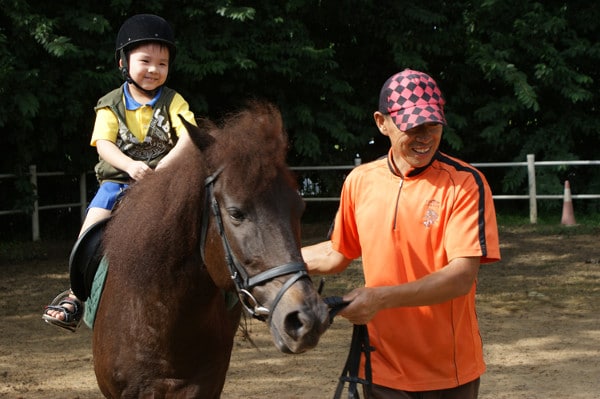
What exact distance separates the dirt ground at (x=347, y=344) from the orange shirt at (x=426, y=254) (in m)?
2.71

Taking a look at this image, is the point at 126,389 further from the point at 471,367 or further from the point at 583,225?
the point at 583,225

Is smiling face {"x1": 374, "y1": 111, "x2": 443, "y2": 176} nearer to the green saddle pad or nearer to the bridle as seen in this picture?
the bridle

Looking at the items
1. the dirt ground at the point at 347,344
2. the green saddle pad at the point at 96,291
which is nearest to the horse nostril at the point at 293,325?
the green saddle pad at the point at 96,291

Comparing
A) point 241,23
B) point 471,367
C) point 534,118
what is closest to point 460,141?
point 534,118

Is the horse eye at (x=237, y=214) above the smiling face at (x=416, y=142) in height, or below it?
below

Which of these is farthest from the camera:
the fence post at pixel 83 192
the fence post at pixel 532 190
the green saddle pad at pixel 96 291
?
the fence post at pixel 532 190

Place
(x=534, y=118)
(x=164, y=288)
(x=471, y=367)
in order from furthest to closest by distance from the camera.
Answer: (x=534, y=118)
(x=164, y=288)
(x=471, y=367)

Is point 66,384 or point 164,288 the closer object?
point 164,288

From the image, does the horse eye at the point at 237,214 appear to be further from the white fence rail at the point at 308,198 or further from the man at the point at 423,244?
the white fence rail at the point at 308,198

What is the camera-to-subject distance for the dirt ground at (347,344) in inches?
227

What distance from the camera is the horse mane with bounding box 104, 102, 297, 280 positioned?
2.76m

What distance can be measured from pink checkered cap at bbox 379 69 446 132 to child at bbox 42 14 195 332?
1.33 metres

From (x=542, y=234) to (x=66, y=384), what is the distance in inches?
374

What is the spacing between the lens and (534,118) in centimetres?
1703
